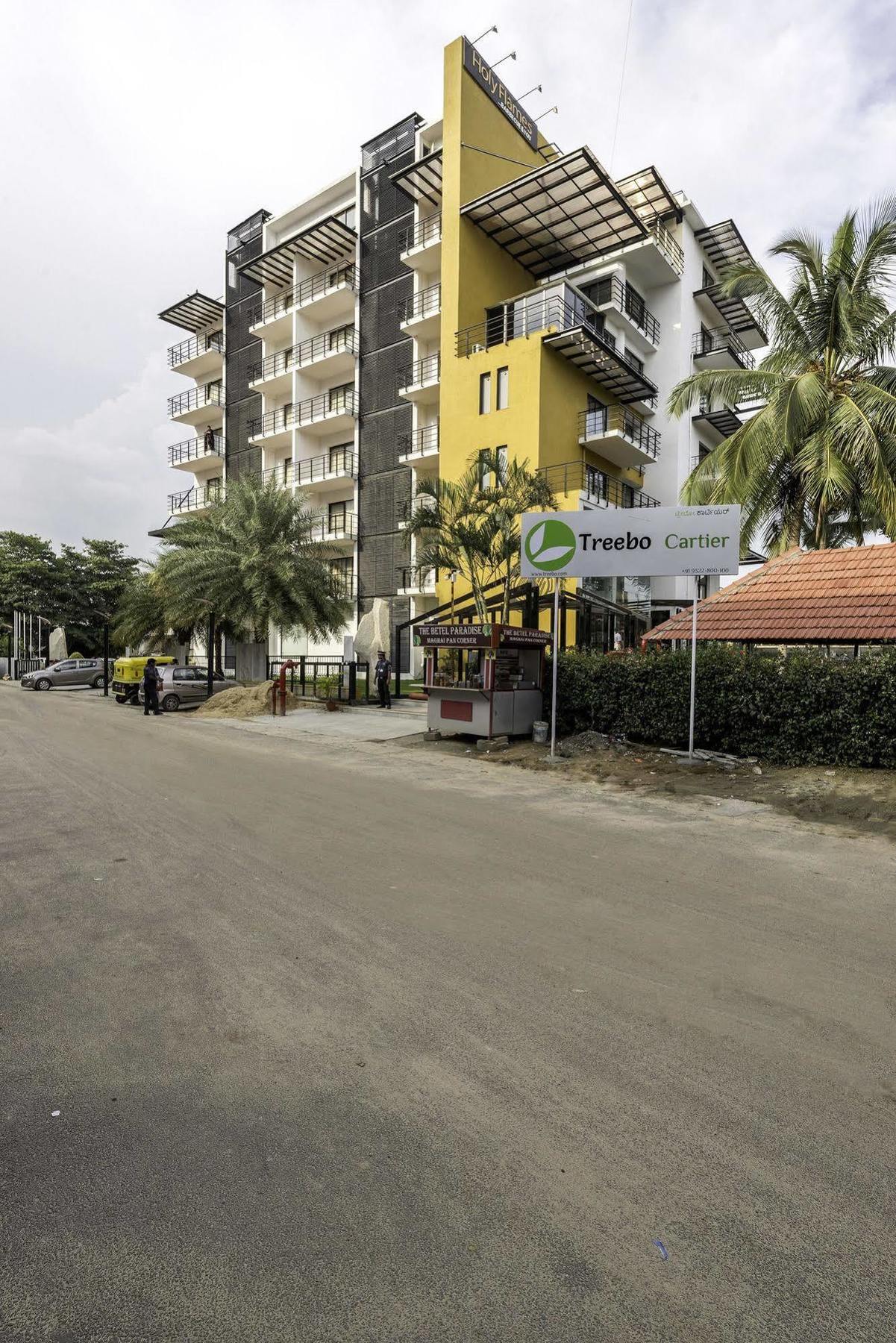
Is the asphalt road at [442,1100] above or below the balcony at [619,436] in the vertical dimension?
below

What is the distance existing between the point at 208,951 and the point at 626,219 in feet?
107

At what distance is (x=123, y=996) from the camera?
3.75 meters

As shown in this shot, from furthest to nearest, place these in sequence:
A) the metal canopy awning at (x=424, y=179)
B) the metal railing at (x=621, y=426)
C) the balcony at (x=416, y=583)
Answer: the balcony at (x=416, y=583), the metal canopy awning at (x=424, y=179), the metal railing at (x=621, y=426)

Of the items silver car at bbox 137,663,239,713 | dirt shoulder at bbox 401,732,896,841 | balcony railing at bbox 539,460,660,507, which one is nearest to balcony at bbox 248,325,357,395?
balcony railing at bbox 539,460,660,507

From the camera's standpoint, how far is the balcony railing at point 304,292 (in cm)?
3553

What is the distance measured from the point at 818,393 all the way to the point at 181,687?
20.7 m

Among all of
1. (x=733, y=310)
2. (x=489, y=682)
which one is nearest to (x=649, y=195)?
(x=733, y=310)

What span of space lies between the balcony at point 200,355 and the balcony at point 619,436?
84.6ft

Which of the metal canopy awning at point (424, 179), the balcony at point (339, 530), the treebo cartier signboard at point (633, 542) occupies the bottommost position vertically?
the treebo cartier signboard at point (633, 542)

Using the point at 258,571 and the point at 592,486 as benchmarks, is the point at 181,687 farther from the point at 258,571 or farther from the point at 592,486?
the point at 592,486

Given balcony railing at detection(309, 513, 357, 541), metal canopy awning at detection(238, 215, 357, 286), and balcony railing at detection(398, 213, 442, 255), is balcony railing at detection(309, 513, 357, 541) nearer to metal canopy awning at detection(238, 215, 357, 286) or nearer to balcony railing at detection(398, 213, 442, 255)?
balcony railing at detection(398, 213, 442, 255)

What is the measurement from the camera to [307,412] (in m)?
37.0

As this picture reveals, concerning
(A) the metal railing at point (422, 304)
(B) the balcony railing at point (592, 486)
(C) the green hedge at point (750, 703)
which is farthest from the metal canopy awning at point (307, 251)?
(C) the green hedge at point (750, 703)

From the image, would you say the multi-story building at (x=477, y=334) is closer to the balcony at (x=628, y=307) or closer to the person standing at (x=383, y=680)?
the balcony at (x=628, y=307)
